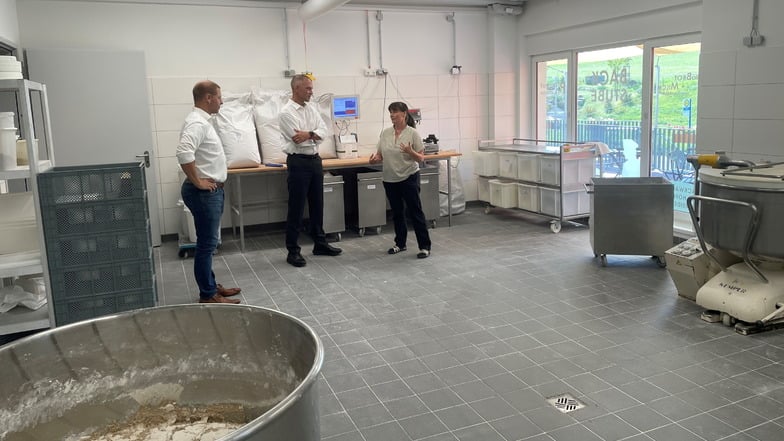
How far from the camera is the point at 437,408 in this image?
307cm

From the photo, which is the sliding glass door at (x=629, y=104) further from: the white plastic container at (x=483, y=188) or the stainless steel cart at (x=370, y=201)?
the stainless steel cart at (x=370, y=201)

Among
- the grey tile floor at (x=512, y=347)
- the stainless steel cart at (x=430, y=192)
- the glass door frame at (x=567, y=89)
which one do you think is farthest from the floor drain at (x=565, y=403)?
the glass door frame at (x=567, y=89)

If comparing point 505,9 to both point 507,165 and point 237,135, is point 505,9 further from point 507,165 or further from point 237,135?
point 237,135

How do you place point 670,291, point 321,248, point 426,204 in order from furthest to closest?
1. point 426,204
2. point 321,248
3. point 670,291

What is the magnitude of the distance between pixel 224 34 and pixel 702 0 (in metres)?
4.69

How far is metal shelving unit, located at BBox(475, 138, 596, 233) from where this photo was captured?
6.77 meters

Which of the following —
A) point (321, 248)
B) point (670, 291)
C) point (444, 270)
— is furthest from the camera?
point (321, 248)

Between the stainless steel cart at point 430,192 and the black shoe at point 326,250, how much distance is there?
4.61ft

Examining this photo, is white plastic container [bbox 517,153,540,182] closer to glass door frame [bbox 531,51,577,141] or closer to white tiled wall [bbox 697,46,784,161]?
glass door frame [bbox 531,51,577,141]

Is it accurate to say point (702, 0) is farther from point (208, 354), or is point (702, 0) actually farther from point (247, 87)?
point (208, 354)

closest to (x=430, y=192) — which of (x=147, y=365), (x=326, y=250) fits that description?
(x=326, y=250)

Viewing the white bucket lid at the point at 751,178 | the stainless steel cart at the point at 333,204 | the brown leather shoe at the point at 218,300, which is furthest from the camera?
the stainless steel cart at the point at 333,204

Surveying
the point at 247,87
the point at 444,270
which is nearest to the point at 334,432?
the point at 444,270

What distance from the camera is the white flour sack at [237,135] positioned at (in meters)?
6.43
